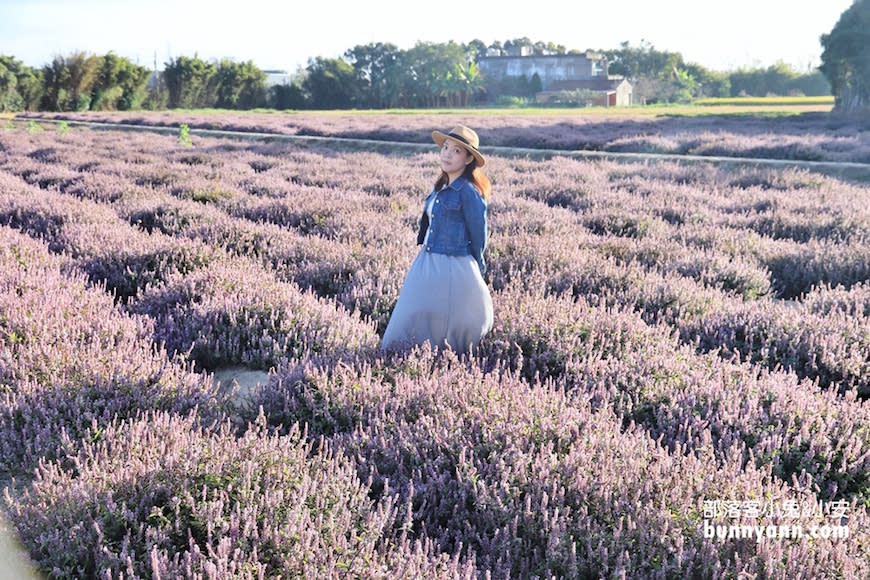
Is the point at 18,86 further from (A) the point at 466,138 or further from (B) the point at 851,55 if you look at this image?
(A) the point at 466,138

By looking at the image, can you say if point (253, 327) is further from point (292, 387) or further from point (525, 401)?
point (525, 401)

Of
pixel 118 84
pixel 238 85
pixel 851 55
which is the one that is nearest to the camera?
pixel 851 55

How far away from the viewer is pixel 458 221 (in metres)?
3.95

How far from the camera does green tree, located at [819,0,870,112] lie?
35.8 metres

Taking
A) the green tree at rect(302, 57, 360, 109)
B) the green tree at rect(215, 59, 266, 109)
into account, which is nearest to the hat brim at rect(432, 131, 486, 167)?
the green tree at rect(215, 59, 266, 109)

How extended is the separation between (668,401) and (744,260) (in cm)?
362

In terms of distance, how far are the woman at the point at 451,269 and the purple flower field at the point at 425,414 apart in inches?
8.0

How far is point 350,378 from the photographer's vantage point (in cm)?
332

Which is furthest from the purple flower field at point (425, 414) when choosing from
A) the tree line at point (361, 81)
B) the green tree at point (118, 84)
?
the green tree at point (118, 84)

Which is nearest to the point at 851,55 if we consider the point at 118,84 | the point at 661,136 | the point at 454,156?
the point at 661,136

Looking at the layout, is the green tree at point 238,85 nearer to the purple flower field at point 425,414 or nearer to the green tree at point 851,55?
the green tree at point 851,55

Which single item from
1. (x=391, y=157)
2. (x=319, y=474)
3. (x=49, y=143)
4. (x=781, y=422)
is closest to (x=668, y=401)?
(x=781, y=422)

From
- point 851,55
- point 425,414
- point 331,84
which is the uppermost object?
point 331,84

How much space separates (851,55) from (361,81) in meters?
44.2
